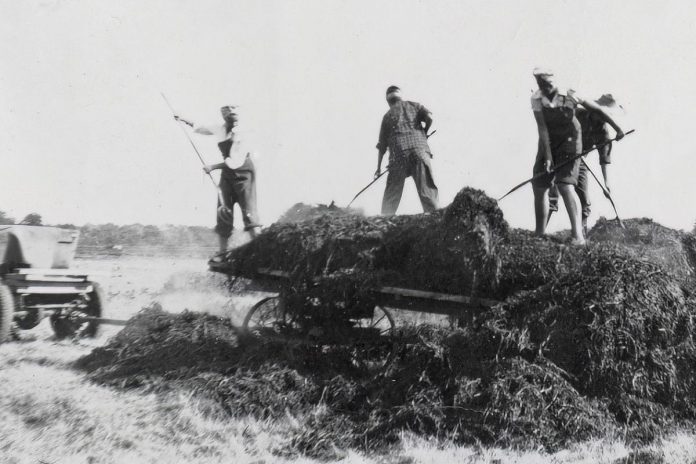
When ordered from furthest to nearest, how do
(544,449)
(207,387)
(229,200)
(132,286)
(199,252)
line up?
(199,252), (132,286), (229,200), (207,387), (544,449)

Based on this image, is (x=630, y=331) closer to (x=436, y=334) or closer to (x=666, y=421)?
(x=666, y=421)

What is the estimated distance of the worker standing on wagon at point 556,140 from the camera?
532cm

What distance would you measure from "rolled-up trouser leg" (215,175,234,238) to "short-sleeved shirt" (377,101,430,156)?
1984 millimetres

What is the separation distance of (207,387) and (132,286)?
8629 millimetres

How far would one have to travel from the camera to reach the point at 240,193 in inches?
274

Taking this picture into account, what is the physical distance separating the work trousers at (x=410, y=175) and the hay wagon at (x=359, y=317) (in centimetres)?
195

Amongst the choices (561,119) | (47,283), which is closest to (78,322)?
(47,283)

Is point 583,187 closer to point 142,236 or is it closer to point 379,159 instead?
point 379,159

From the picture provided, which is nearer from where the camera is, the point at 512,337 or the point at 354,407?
the point at 512,337

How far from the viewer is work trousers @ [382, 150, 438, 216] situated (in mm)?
6449

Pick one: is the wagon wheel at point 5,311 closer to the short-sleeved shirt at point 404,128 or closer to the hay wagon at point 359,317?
the hay wagon at point 359,317

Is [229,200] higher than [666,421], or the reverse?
[229,200]

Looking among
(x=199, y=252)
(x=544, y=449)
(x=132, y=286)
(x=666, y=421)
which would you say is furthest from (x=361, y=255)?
(x=199, y=252)

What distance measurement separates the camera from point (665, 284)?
378cm
